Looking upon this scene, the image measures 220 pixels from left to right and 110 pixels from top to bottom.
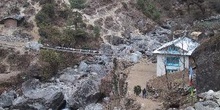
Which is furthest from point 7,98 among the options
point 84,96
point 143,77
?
point 143,77

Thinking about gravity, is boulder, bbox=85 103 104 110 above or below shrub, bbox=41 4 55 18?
below

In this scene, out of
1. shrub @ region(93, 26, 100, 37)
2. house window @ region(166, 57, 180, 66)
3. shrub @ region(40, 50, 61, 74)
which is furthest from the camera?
shrub @ region(93, 26, 100, 37)

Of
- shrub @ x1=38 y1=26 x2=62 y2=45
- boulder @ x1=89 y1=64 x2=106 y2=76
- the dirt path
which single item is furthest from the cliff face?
shrub @ x1=38 y1=26 x2=62 y2=45

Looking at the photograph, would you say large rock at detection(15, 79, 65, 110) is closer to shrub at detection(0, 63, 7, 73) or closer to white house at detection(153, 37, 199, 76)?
shrub at detection(0, 63, 7, 73)

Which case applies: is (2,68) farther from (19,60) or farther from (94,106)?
(94,106)

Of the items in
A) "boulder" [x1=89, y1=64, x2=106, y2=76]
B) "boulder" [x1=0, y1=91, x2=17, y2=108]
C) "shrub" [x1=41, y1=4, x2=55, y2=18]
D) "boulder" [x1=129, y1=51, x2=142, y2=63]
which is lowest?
"boulder" [x1=0, y1=91, x2=17, y2=108]

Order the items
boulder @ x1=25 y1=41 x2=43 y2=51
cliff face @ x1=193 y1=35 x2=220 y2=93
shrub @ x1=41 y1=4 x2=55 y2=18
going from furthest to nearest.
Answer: shrub @ x1=41 y1=4 x2=55 y2=18
boulder @ x1=25 y1=41 x2=43 y2=51
cliff face @ x1=193 y1=35 x2=220 y2=93

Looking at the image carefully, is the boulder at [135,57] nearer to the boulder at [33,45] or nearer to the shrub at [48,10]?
the boulder at [33,45]
